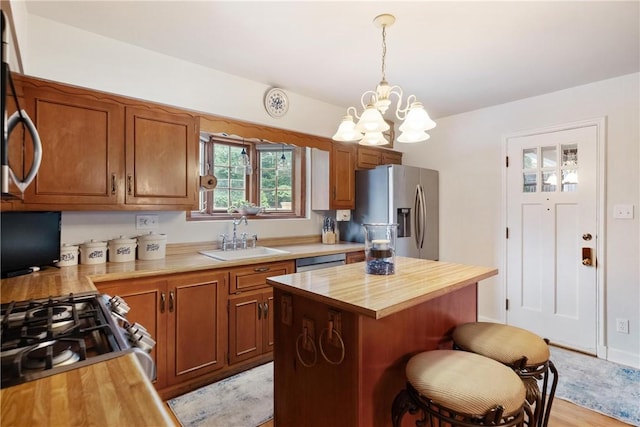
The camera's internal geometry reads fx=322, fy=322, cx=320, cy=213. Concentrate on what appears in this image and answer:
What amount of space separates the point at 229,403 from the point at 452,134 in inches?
139

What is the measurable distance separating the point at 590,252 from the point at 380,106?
8.40 ft

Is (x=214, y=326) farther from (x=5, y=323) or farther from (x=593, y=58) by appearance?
(x=593, y=58)

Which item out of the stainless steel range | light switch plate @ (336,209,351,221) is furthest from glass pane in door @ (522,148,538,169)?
the stainless steel range

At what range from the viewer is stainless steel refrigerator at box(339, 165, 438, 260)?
11.1ft

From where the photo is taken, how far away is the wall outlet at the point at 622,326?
2.72 metres

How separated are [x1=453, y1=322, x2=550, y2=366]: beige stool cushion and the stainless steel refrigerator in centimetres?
169

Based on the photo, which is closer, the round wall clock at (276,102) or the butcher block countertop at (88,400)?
the butcher block countertop at (88,400)

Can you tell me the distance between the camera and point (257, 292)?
2.57m

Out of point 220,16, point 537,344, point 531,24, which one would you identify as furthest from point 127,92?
point 537,344

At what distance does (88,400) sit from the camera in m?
0.71

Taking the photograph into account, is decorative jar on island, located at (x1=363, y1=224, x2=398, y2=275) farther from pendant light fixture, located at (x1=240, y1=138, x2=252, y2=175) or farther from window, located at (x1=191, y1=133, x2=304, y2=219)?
pendant light fixture, located at (x1=240, y1=138, x2=252, y2=175)

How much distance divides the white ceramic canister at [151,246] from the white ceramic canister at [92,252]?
23 centimetres

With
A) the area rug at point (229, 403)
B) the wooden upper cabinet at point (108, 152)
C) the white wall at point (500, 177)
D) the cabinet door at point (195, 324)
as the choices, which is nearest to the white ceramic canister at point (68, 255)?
the wooden upper cabinet at point (108, 152)

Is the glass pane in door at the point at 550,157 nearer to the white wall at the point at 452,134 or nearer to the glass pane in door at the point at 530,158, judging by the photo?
the glass pane in door at the point at 530,158
